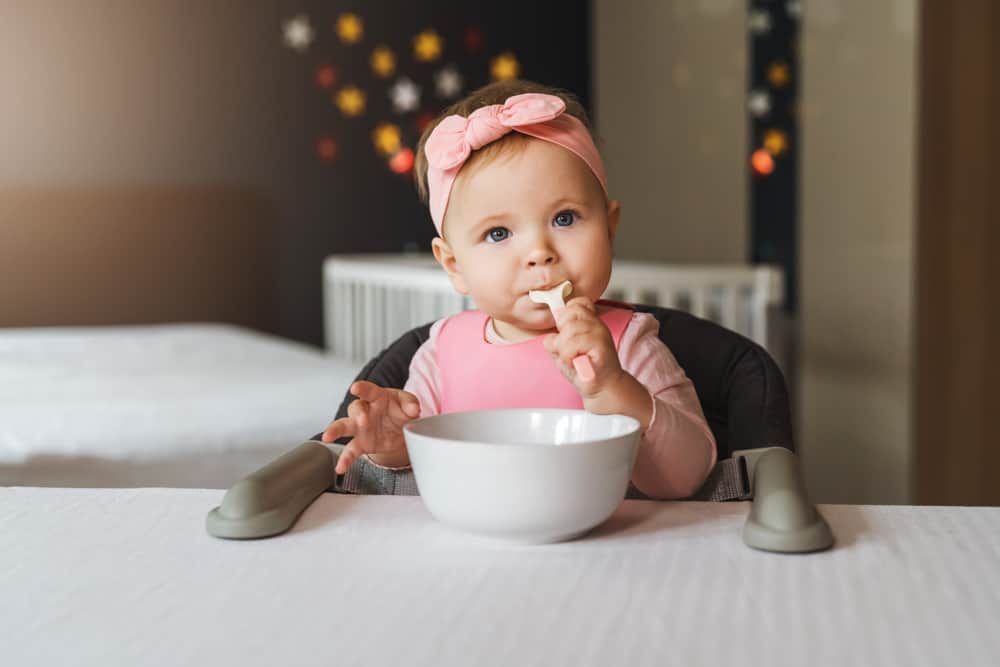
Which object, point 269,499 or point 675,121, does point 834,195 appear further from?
point 269,499

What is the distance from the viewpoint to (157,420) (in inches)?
61.7

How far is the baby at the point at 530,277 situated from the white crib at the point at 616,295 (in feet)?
3.65

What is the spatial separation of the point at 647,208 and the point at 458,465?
11.1ft

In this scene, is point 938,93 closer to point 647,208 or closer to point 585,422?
point 647,208

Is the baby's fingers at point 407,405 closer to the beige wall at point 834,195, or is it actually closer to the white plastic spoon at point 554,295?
the white plastic spoon at point 554,295

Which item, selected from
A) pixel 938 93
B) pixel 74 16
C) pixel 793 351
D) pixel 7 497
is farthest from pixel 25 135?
pixel 7 497

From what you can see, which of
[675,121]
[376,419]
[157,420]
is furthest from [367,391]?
[675,121]

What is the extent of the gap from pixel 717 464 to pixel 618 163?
11.1 ft

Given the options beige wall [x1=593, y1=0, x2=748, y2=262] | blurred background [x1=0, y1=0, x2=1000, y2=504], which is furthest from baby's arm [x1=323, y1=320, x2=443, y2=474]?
beige wall [x1=593, y1=0, x2=748, y2=262]

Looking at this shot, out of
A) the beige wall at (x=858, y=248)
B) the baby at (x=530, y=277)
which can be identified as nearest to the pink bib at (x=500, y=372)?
the baby at (x=530, y=277)

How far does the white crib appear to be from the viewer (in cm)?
209

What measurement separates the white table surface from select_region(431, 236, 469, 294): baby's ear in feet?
0.61

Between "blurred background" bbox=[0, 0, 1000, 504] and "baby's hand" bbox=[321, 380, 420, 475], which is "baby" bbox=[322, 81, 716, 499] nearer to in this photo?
"baby's hand" bbox=[321, 380, 420, 475]

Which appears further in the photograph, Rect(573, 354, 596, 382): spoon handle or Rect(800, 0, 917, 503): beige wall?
Rect(800, 0, 917, 503): beige wall
